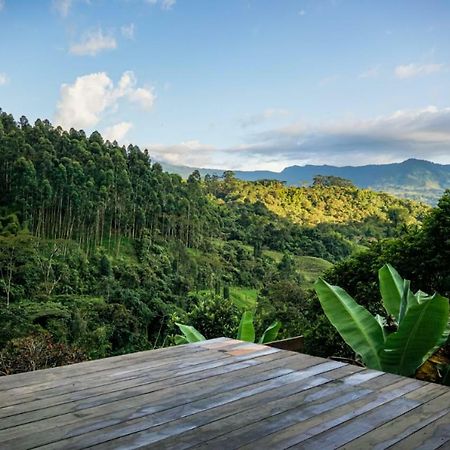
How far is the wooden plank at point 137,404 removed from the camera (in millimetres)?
1404

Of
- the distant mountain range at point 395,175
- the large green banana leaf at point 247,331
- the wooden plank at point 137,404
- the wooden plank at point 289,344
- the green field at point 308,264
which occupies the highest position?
the distant mountain range at point 395,175

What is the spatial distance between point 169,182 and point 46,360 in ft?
99.7

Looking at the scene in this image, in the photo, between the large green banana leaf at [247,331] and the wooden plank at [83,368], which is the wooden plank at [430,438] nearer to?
the wooden plank at [83,368]

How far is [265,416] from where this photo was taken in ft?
4.97

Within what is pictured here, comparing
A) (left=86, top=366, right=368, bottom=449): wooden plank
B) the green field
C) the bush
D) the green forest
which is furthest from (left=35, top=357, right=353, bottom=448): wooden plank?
the green field

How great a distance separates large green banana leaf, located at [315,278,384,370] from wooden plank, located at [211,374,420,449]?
1.43ft

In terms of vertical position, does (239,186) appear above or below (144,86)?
below

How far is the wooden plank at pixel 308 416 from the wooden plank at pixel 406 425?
0.12 metres

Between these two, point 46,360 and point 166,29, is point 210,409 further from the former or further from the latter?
point 166,29

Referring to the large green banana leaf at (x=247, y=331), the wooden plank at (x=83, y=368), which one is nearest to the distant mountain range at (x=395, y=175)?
the large green banana leaf at (x=247, y=331)

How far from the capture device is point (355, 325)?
8.13 ft

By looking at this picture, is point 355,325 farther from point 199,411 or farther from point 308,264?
point 308,264

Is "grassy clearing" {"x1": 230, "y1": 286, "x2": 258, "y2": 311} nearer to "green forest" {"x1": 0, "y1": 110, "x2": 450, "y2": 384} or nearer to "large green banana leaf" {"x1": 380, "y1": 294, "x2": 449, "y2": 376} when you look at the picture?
"green forest" {"x1": 0, "y1": 110, "x2": 450, "y2": 384}

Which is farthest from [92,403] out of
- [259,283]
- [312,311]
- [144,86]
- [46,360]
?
[259,283]
